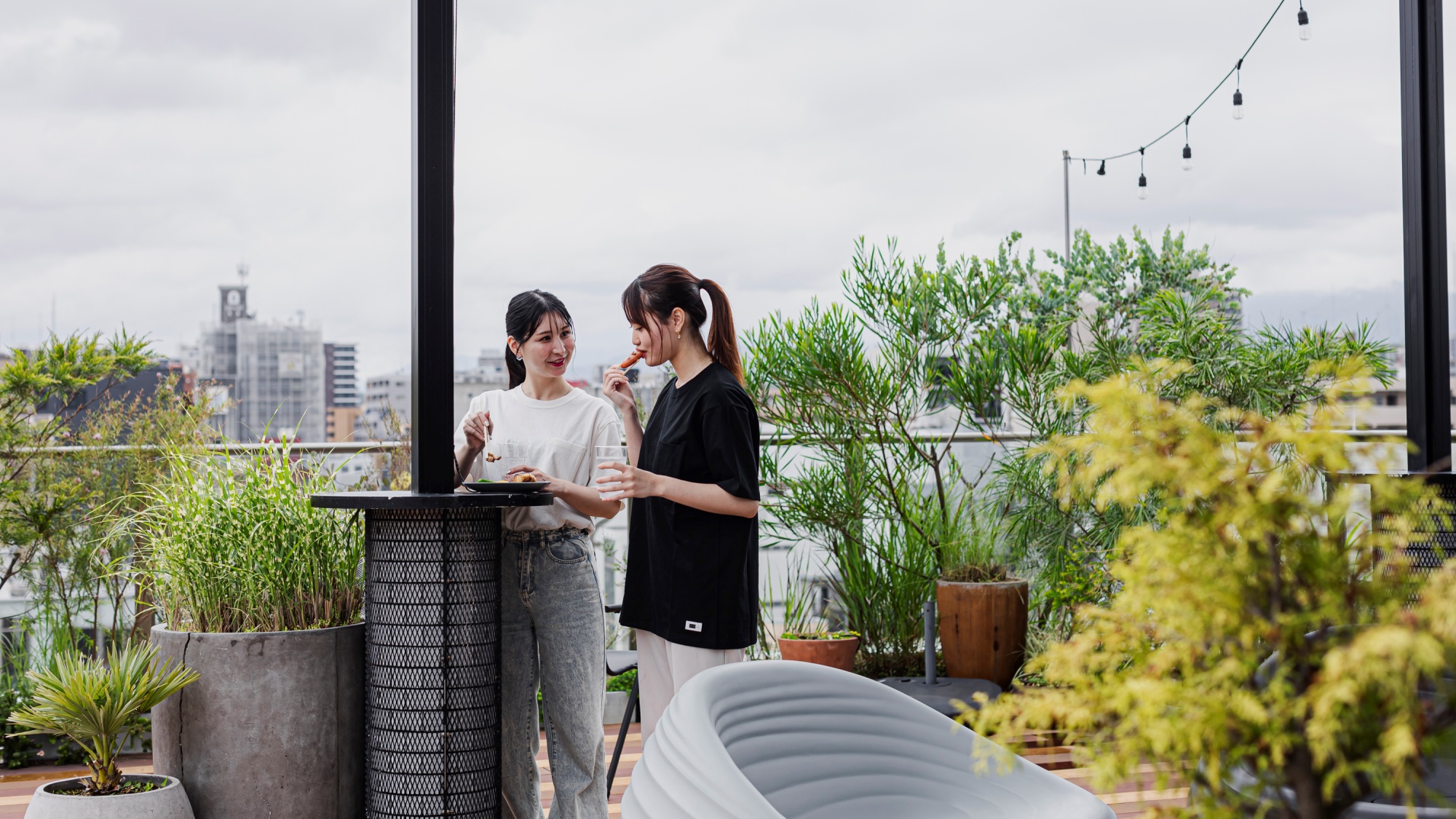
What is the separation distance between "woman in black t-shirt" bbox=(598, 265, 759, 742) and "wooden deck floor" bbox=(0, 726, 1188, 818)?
75 cm

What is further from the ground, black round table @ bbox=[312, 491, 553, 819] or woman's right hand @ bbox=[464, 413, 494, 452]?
woman's right hand @ bbox=[464, 413, 494, 452]

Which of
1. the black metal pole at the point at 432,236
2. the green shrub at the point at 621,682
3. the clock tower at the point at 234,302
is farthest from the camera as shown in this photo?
the clock tower at the point at 234,302

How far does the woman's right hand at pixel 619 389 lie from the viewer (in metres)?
2.54

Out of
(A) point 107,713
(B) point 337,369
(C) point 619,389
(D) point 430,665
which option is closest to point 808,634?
(C) point 619,389

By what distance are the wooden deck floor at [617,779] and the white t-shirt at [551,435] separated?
1008 mm

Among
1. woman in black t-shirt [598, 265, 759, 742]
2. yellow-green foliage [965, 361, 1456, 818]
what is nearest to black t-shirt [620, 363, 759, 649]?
woman in black t-shirt [598, 265, 759, 742]

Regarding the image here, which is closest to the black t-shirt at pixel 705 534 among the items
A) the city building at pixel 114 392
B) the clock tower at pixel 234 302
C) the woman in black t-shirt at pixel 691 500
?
the woman in black t-shirt at pixel 691 500

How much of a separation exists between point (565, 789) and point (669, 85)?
20263 mm

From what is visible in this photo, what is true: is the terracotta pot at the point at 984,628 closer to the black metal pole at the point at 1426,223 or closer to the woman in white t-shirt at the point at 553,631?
the black metal pole at the point at 1426,223

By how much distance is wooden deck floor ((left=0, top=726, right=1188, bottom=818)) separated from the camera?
299 cm

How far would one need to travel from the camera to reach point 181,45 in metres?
22.5

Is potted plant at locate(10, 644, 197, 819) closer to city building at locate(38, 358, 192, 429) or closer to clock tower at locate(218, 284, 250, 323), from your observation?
city building at locate(38, 358, 192, 429)

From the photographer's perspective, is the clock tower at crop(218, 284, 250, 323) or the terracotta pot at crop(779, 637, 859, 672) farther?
the clock tower at crop(218, 284, 250, 323)

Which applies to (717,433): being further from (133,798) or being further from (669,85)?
(669,85)
